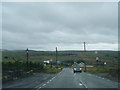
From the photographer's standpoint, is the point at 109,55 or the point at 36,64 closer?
the point at 36,64

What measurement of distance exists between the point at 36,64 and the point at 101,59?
80877mm

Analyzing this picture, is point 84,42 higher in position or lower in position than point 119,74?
higher

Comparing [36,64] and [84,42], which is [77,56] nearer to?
[84,42]

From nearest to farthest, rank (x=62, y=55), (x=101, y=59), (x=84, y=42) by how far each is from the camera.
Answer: (x=84, y=42) → (x=101, y=59) → (x=62, y=55)

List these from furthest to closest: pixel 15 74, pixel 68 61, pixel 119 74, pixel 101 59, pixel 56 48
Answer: pixel 68 61
pixel 101 59
pixel 56 48
pixel 119 74
pixel 15 74

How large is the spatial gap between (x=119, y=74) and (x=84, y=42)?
46775 millimetres

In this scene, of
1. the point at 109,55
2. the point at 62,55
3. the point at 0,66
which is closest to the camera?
the point at 0,66

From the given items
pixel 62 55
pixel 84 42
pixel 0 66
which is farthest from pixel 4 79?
pixel 62 55

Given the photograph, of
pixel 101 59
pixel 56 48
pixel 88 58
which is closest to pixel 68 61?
pixel 88 58

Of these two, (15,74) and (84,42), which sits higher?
(84,42)

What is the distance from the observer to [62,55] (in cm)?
19362

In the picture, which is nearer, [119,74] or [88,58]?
[119,74]

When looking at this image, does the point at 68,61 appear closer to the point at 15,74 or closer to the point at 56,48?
the point at 56,48

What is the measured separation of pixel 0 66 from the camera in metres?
47.2
